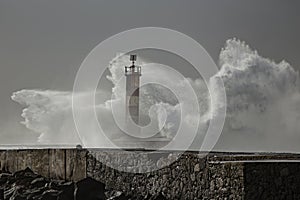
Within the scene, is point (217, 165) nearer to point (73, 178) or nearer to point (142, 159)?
point (142, 159)

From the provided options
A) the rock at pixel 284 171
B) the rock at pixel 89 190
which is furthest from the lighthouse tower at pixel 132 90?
the rock at pixel 284 171

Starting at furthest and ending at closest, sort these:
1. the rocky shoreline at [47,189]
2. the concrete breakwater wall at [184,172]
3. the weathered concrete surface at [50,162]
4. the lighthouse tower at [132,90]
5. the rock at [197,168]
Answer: the lighthouse tower at [132,90] < the weathered concrete surface at [50,162] < the rocky shoreline at [47,189] < the rock at [197,168] < the concrete breakwater wall at [184,172]

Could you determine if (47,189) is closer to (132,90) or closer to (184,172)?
(184,172)

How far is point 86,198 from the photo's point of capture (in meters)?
6.38

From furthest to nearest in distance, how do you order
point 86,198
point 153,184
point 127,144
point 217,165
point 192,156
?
point 127,144
point 86,198
point 153,184
point 192,156
point 217,165

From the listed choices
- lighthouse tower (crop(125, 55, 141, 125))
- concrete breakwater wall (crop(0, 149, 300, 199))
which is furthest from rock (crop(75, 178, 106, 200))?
lighthouse tower (crop(125, 55, 141, 125))

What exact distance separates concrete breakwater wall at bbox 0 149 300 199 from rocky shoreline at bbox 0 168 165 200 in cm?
17

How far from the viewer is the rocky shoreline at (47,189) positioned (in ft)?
20.7

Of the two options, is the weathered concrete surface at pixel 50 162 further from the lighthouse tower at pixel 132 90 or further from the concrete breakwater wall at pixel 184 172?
the lighthouse tower at pixel 132 90

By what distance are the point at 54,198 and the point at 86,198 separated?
1.99 ft

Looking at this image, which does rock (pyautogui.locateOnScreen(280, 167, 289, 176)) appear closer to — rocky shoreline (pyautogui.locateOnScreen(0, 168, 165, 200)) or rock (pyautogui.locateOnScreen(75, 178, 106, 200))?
rocky shoreline (pyautogui.locateOnScreen(0, 168, 165, 200))

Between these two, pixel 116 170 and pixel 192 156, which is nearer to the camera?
pixel 192 156

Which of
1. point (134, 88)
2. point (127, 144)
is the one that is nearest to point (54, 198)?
point (127, 144)

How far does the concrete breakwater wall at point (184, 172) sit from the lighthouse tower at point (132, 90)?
16.8 feet
